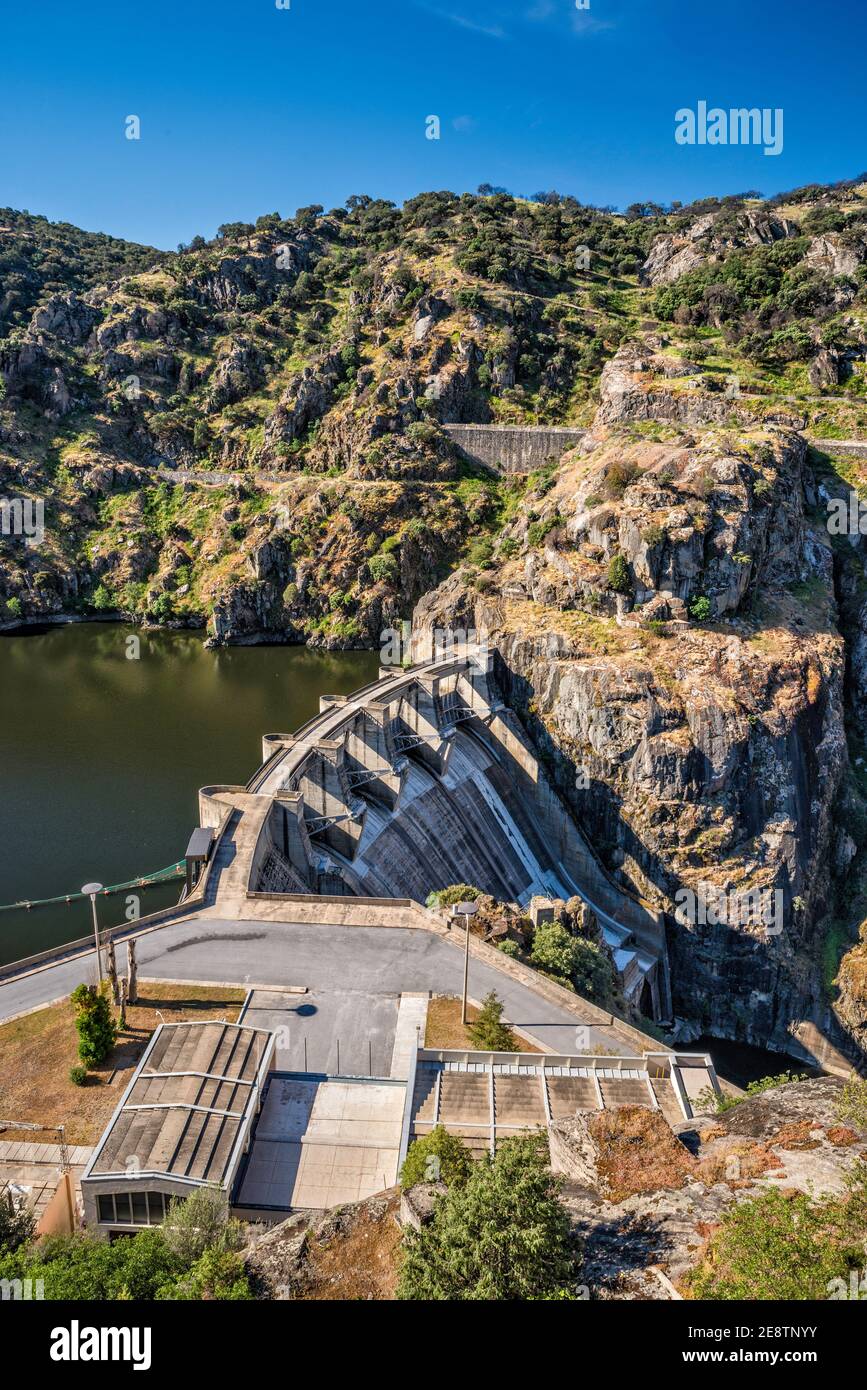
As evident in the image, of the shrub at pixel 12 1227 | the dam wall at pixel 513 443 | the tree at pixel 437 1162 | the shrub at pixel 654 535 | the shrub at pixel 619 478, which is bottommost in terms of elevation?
the shrub at pixel 12 1227

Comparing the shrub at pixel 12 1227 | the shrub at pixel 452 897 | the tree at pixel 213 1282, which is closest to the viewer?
the tree at pixel 213 1282

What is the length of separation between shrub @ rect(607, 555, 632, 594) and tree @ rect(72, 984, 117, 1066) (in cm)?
4261

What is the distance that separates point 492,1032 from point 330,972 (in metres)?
6.42

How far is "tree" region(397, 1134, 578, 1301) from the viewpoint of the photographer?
11.9m

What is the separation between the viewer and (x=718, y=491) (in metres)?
54.2

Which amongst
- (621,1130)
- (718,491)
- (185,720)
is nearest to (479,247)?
(718,491)

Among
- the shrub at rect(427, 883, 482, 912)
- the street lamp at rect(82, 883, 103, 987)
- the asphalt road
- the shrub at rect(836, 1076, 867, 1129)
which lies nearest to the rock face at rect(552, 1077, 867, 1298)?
the shrub at rect(836, 1076, 867, 1129)

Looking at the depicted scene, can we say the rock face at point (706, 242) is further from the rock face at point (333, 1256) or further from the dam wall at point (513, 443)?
the rock face at point (333, 1256)

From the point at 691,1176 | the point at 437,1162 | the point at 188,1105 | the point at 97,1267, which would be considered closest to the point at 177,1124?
the point at 188,1105

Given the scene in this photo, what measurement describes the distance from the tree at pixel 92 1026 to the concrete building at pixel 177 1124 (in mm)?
1721

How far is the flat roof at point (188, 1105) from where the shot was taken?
1697cm

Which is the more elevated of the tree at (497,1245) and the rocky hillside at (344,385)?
the rocky hillside at (344,385)

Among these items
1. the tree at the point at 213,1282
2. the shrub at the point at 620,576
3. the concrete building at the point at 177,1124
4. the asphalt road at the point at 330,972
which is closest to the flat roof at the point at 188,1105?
the concrete building at the point at 177,1124

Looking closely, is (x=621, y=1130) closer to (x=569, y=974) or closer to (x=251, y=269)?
(x=569, y=974)
